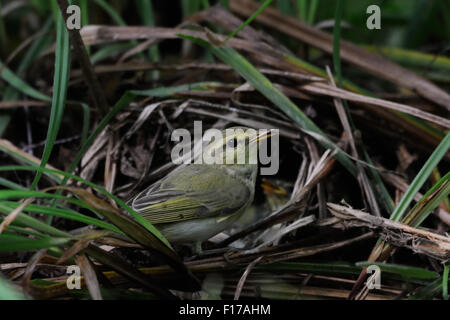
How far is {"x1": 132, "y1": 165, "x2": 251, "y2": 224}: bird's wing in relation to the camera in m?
2.70

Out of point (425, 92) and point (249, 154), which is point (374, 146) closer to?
point (425, 92)

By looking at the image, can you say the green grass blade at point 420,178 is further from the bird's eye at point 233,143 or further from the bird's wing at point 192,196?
the bird's eye at point 233,143

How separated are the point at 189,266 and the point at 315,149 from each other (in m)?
1.07

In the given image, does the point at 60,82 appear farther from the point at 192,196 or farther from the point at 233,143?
the point at 233,143

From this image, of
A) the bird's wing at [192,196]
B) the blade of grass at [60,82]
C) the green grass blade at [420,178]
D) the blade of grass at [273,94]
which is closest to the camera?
the green grass blade at [420,178]

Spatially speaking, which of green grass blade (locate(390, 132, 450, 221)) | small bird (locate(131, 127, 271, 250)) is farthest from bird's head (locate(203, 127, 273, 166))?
green grass blade (locate(390, 132, 450, 221))

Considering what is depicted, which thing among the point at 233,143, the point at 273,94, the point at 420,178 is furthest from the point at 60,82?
the point at 420,178

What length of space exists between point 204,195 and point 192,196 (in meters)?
0.07

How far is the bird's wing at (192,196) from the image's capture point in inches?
106

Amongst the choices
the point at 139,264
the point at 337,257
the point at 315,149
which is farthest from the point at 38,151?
the point at 337,257

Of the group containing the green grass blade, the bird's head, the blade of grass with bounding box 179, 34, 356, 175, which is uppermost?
the blade of grass with bounding box 179, 34, 356, 175

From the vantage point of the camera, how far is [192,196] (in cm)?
286

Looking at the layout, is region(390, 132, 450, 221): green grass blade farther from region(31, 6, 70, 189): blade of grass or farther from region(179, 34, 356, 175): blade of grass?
region(31, 6, 70, 189): blade of grass

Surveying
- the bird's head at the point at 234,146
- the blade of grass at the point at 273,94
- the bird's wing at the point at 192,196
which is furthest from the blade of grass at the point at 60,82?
the bird's head at the point at 234,146
